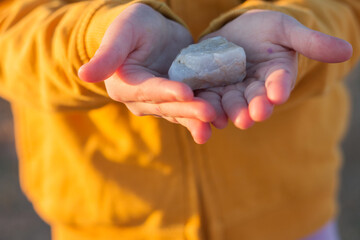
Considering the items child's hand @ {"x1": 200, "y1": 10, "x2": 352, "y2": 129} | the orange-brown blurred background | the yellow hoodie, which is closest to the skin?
child's hand @ {"x1": 200, "y1": 10, "x2": 352, "y2": 129}

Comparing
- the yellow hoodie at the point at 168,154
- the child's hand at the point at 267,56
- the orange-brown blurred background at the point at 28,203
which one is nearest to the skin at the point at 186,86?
the child's hand at the point at 267,56

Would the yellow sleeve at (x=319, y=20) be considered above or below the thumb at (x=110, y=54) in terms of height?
below

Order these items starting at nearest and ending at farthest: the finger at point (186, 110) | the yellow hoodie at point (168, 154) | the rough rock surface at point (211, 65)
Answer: the finger at point (186, 110) → the rough rock surface at point (211, 65) → the yellow hoodie at point (168, 154)

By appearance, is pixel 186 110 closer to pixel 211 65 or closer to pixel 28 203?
pixel 211 65

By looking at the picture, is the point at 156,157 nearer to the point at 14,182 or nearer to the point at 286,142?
the point at 286,142

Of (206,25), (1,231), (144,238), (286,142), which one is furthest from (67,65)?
(1,231)

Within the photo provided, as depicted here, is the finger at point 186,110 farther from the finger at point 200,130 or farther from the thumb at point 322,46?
the thumb at point 322,46

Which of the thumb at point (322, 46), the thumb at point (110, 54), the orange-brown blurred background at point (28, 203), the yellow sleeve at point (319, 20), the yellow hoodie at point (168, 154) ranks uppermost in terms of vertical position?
the thumb at point (110, 54)

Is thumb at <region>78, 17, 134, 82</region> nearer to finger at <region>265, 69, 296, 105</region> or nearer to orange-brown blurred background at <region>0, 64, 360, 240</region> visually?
finger at <region>265, 69, 296, 105</region>
